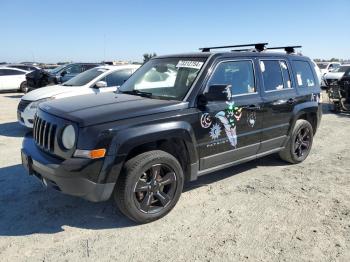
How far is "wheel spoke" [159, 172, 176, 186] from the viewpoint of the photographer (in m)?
4.26

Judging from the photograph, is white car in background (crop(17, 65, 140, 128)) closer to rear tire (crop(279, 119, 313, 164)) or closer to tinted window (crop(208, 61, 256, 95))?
tinted window (crop(208, 61, 256, 95))

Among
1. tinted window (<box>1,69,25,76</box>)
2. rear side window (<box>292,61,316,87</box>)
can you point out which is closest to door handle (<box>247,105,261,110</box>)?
rear side window (<box>292,61,316,87</box>)

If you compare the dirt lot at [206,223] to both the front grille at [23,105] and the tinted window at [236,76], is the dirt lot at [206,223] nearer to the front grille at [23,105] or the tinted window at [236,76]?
the tinted window at [236,76]

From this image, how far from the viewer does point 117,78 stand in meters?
9.85

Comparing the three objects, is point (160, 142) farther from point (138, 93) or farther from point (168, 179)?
point (138, 93)

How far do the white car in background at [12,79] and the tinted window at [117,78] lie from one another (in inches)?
508

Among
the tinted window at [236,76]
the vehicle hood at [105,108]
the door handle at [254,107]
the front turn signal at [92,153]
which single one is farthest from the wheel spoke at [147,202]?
the door handle at [254,107]

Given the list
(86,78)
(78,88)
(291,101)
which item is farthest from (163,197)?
(86,78)

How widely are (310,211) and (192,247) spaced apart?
1690 mm

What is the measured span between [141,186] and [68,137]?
924 millimetres

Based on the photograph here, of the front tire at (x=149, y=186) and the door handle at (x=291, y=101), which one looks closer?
the front tire at (x=149, y=186)

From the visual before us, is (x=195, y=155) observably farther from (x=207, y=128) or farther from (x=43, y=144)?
(x=43, y=144)

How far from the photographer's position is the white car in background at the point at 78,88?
344 inches

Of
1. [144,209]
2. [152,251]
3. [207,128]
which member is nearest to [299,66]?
[207,128]
